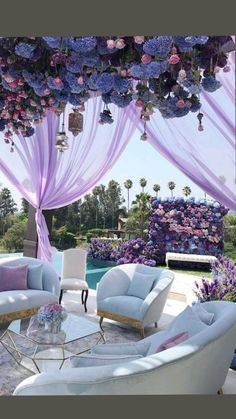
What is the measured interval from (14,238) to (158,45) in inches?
415

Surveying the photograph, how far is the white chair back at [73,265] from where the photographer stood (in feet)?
18.2

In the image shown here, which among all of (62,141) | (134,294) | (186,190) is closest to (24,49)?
(62,141)

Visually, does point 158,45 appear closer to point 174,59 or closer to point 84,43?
point 174,59

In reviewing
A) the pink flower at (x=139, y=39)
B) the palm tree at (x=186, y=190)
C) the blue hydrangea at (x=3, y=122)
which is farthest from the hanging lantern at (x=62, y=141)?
the palm tree at (x=186, y=190)

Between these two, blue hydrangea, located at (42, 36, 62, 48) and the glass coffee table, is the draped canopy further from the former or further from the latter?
the glass coffee table

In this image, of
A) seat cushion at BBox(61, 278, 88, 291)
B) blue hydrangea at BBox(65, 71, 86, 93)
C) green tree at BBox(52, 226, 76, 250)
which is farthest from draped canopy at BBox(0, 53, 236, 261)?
green tree at BBox(52, 226, 76, 250)

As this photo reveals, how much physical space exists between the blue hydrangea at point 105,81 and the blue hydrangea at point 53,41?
31 centimetres

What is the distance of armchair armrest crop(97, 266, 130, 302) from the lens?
4.64m

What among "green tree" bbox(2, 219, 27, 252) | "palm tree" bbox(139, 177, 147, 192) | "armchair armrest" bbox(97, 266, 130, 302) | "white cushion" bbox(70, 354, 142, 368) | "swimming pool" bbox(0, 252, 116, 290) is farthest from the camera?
"palm tree" bbox(139, 177, 147, 192)

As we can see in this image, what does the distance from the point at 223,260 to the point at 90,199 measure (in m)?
11.0

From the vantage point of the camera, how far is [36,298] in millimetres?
4438

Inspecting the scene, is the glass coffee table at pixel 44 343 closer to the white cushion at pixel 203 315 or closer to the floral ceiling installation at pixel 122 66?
the white cushion at pixel 203 315

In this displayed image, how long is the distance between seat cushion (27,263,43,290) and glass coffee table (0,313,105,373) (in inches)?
38.6
